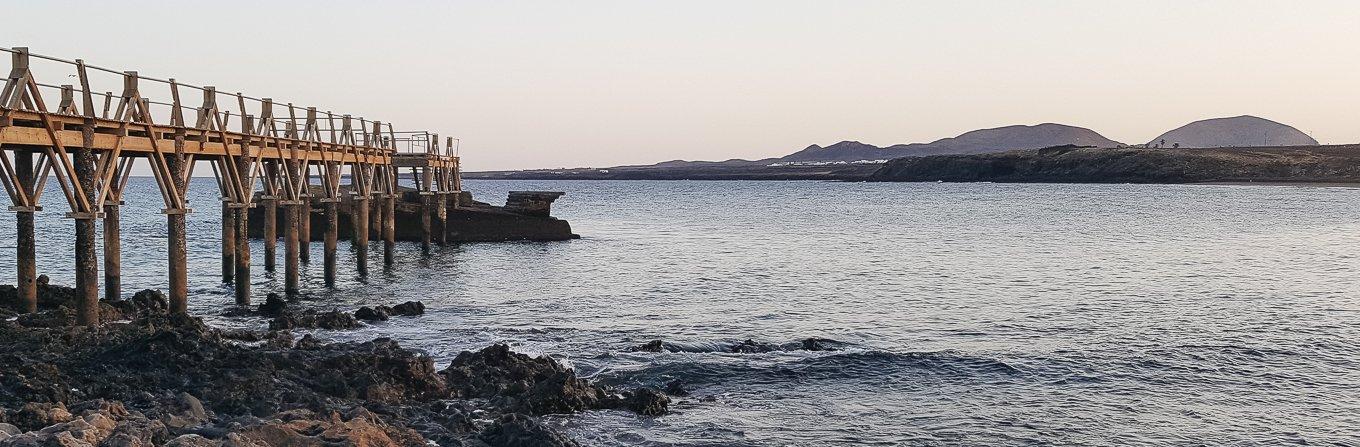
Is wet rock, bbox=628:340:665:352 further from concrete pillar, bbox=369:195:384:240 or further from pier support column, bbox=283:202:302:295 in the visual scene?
concrete pillar, bbox=369:195:384:240

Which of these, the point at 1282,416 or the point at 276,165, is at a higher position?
the point at 276,165

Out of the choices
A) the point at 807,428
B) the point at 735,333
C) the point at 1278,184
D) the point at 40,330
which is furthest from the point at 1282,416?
the point at 1278,184

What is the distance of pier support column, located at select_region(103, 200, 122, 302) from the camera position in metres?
20.9

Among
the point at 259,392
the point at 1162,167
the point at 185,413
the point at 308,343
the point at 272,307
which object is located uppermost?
the point at 1162,167

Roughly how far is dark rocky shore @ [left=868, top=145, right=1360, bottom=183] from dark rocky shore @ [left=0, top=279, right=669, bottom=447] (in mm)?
141776

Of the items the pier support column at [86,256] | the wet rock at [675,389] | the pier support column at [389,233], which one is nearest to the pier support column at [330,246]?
the pier support column at [389,233]

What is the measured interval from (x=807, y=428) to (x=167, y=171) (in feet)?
44.4

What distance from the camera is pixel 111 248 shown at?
69.7ft

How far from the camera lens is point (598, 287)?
33.3 metres

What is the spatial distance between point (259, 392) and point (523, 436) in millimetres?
3748

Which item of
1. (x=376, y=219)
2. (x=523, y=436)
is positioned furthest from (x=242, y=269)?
(x=376, y=219)

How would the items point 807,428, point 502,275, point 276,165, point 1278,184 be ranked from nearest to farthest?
point 807,428 < point 276,165 < point 502,275 < point 1278,184

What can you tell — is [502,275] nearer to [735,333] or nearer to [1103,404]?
[735,333]

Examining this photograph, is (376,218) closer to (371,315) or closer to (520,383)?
(371,315)
